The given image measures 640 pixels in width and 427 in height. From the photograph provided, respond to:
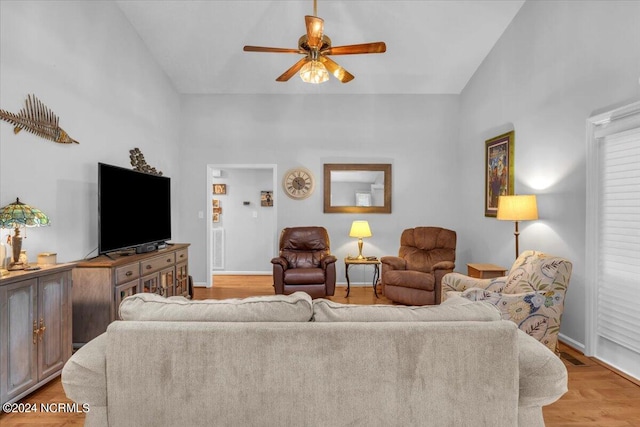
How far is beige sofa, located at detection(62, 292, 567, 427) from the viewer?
1363 millimetres

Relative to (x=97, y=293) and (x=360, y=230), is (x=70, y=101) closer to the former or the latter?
(x=97, y=293)

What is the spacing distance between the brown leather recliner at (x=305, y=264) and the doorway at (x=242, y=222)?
170 cm

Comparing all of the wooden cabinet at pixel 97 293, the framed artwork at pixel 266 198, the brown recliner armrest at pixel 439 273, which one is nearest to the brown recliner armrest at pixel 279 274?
the wooden cabinet at pixel 97 293

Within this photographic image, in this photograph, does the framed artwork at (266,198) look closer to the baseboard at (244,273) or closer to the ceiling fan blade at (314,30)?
the baseboard at (244,273)

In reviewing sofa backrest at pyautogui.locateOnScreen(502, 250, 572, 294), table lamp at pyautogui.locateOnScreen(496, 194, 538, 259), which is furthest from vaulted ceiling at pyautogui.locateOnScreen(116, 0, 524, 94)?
sofa backrest at pyautogui.locateOnScreen(502, 250, 572, 294)

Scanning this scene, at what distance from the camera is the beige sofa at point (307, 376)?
1.36m

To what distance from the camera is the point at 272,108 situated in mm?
5801

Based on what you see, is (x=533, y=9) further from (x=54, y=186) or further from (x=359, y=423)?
(x=54, y=186)

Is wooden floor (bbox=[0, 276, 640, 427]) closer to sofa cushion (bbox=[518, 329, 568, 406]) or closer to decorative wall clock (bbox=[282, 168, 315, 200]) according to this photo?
sofa cushion (bbox=[518, 329, 568, 406])

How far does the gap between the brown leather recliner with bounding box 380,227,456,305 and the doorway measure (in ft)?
9.21

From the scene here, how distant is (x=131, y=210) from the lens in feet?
12.4

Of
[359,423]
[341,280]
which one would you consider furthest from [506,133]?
[359,423]

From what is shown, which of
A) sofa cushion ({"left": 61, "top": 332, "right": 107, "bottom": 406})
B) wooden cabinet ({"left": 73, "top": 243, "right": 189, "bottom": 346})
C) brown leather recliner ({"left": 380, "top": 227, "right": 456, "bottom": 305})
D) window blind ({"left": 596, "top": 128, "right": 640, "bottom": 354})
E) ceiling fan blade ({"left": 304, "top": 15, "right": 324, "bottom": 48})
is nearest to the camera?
sofa cushion ({"left": 61, "top": 332, "right": 107, "bottom": 406})

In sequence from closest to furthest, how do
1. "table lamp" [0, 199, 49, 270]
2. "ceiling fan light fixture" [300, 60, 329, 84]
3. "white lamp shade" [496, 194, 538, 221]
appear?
"table lamp" [0, 199, 49, 270], "ceiling fan light fixture" [300, 60, 329, 84], "white lamp shade" [496, 194, 538, 221]
